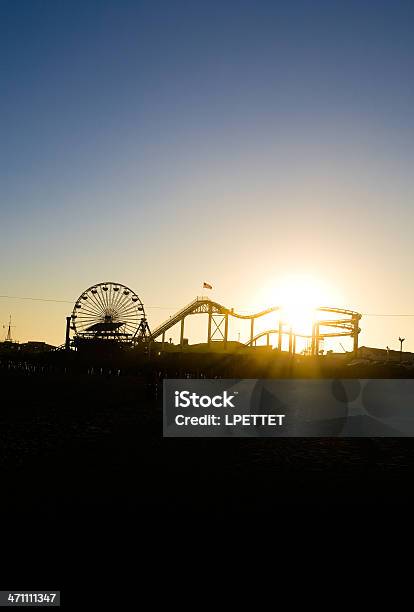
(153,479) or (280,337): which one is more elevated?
(280,337)

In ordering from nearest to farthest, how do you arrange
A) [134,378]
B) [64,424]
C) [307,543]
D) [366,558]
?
[366,558]
[307,543]
[64,424]
[134,378]

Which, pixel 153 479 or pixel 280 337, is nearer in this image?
pixel 153 479

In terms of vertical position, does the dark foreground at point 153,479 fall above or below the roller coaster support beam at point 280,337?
below

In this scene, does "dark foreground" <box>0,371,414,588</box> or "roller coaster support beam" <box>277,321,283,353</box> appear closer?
"dark foreground" <box>0,371,414,588</box>

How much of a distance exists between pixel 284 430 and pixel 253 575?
66.6ft

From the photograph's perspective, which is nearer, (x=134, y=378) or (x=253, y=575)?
(x=253, y=575)

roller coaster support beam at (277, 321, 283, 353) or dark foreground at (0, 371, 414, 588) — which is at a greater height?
roller coaster support beam at (277, 321, 283, 353)

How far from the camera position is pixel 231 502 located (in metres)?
14.1

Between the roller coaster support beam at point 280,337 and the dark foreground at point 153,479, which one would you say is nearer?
the dark foreground at point 153,479

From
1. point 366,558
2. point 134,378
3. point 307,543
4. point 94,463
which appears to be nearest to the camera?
point 366,558

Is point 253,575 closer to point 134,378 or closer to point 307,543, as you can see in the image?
point 307,543

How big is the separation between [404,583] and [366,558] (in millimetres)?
1140

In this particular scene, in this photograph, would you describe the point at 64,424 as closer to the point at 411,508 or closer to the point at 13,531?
the point at 13,531

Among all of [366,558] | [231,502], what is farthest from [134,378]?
[366,558]
